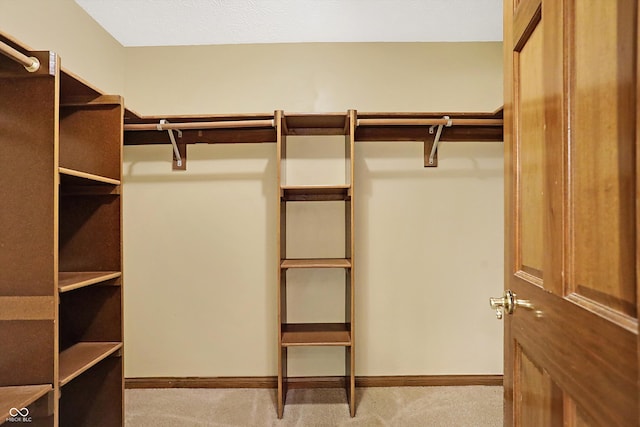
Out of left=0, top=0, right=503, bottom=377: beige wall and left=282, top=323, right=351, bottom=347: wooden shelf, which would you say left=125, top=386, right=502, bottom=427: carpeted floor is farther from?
left=282, top=323, right=351, bottom=347: wooden shelf

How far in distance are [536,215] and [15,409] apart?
1625 millimetres

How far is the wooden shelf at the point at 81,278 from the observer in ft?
4.87

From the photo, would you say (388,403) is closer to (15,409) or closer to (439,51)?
(15,409)

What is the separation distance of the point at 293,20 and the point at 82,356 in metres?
2.07

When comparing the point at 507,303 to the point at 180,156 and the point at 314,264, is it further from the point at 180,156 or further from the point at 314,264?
the point at 180,156

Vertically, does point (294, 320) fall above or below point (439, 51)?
below

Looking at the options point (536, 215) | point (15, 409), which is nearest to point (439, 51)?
point (536, 215)

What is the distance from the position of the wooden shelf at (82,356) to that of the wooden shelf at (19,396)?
88mm

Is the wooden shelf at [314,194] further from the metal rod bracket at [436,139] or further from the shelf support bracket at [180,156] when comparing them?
the shelf support bracket at [180,156]

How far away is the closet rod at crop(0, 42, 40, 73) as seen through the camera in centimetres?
119

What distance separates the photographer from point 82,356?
5.43 ft

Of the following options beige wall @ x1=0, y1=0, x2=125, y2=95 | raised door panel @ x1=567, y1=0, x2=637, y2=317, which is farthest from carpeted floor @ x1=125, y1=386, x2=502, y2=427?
beige wall @ x1=0, y1=0, x2=125, y2=95

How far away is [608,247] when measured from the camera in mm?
655

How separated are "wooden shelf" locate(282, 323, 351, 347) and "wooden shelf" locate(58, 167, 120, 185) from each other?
1256 mm
